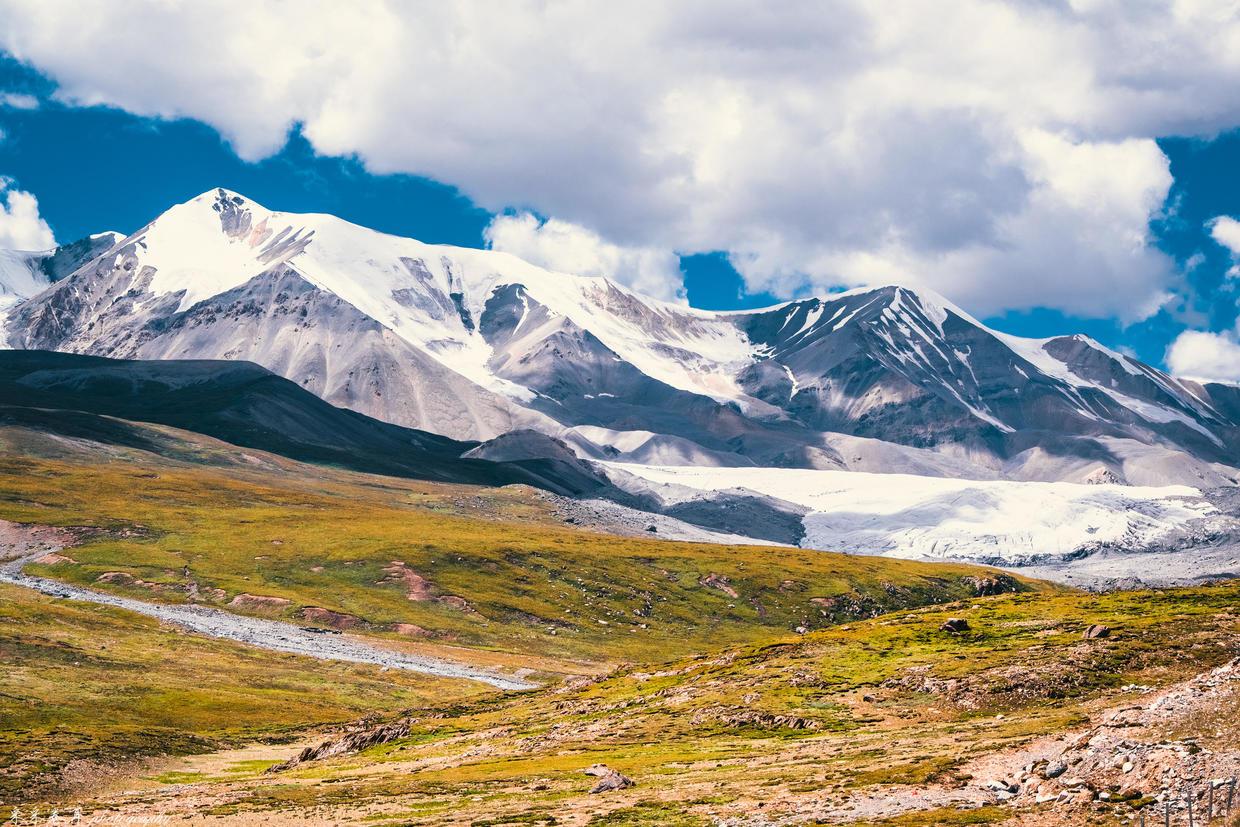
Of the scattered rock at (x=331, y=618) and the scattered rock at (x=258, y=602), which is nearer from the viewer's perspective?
the scattered rock at (x=331, y=618)

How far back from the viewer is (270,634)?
165750 mm

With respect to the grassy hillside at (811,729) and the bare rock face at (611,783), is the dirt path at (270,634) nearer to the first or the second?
the grassy hillside at (811,729)

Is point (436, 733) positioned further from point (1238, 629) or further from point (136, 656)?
point (1238, 629)

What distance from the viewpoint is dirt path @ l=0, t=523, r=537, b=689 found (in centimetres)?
15388

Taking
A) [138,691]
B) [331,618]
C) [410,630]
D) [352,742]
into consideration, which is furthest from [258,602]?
[352,742]

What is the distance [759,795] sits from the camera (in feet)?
173

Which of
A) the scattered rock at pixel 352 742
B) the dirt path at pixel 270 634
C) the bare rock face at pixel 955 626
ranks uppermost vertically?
the bare rock face at pixel 955 626

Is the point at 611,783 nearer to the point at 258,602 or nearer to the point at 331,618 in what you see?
the point at 331,618

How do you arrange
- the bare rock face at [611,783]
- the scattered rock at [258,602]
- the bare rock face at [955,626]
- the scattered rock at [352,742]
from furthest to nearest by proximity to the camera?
the scattered rock at [258,602] → the bare rock face at [955,626] → the scattered rock at [352,742] → the bare rock face at [611,783]

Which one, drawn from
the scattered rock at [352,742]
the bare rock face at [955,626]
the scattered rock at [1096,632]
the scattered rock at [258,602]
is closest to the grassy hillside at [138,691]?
the scattered rock at [352,742]

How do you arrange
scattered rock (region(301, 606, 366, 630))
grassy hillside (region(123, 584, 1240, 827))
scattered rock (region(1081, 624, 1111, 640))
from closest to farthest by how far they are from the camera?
grassy hillside (region(123, 584, 1240, 827)) → scattered rock (region(1081, 624, 1111, 640)) → scattered rock (region(301, 606, 366, 630))

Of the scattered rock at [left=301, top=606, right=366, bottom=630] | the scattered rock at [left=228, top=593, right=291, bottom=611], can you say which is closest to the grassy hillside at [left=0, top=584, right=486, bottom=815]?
the scattered rock at [left=228, top=593, right=291, bottom=611]

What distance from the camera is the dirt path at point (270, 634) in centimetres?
15388

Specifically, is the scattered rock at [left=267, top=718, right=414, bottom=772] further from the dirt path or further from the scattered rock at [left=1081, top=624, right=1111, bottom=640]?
the scattered rock at [left=1081, top=624, right=1111, bottom=640]
